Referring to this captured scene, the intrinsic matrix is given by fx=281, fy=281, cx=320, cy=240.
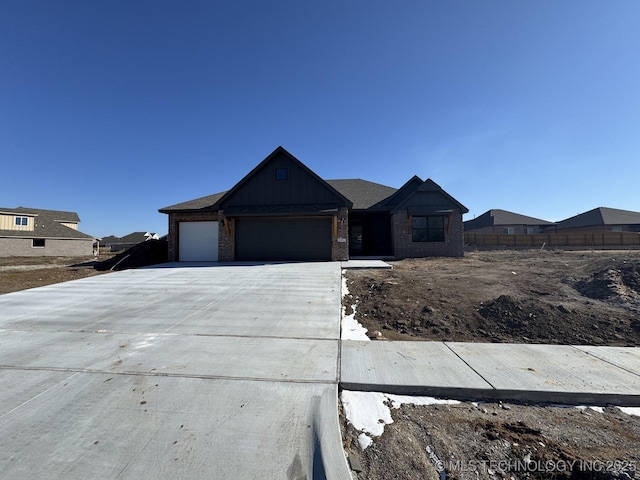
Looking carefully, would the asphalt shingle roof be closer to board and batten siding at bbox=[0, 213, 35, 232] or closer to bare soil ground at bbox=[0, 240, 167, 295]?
bare soil ground at bbox=[0, 240, 167, 295]

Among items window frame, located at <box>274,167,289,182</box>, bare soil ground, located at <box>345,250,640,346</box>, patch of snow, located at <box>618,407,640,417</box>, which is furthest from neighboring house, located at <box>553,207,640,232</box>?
patch of snow, located at <box>618,407,640,417</box>

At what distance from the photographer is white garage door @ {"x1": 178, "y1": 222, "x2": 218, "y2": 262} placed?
1586cm

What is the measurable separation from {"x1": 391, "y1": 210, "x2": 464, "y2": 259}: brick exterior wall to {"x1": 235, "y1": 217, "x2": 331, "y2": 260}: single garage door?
4589 millimetres

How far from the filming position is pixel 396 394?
10.3 feet

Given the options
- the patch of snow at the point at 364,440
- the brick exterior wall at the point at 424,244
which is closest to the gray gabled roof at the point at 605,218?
the brick exterior wall at the point at 424,244

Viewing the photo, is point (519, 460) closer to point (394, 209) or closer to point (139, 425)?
point (139, 425)

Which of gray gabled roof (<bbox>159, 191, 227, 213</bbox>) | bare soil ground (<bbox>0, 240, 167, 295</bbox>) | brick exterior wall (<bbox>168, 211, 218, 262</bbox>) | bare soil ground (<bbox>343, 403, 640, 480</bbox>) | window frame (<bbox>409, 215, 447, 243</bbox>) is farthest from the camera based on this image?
window frame (<bbox>409, 215, 447, 243</bbox>)

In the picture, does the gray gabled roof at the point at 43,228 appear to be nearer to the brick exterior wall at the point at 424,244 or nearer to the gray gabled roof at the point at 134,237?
the gray gabled roof at the point at 134,237

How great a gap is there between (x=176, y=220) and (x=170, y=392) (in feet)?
48.1

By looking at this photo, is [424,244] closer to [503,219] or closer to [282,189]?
[282,189]

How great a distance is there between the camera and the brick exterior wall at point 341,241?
14594 millimetres

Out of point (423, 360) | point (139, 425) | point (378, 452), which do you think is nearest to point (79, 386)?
point (139, 425)

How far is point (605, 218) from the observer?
37.8 metres

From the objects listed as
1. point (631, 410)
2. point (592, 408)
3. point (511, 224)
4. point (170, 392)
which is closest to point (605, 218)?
point (511, 224)
